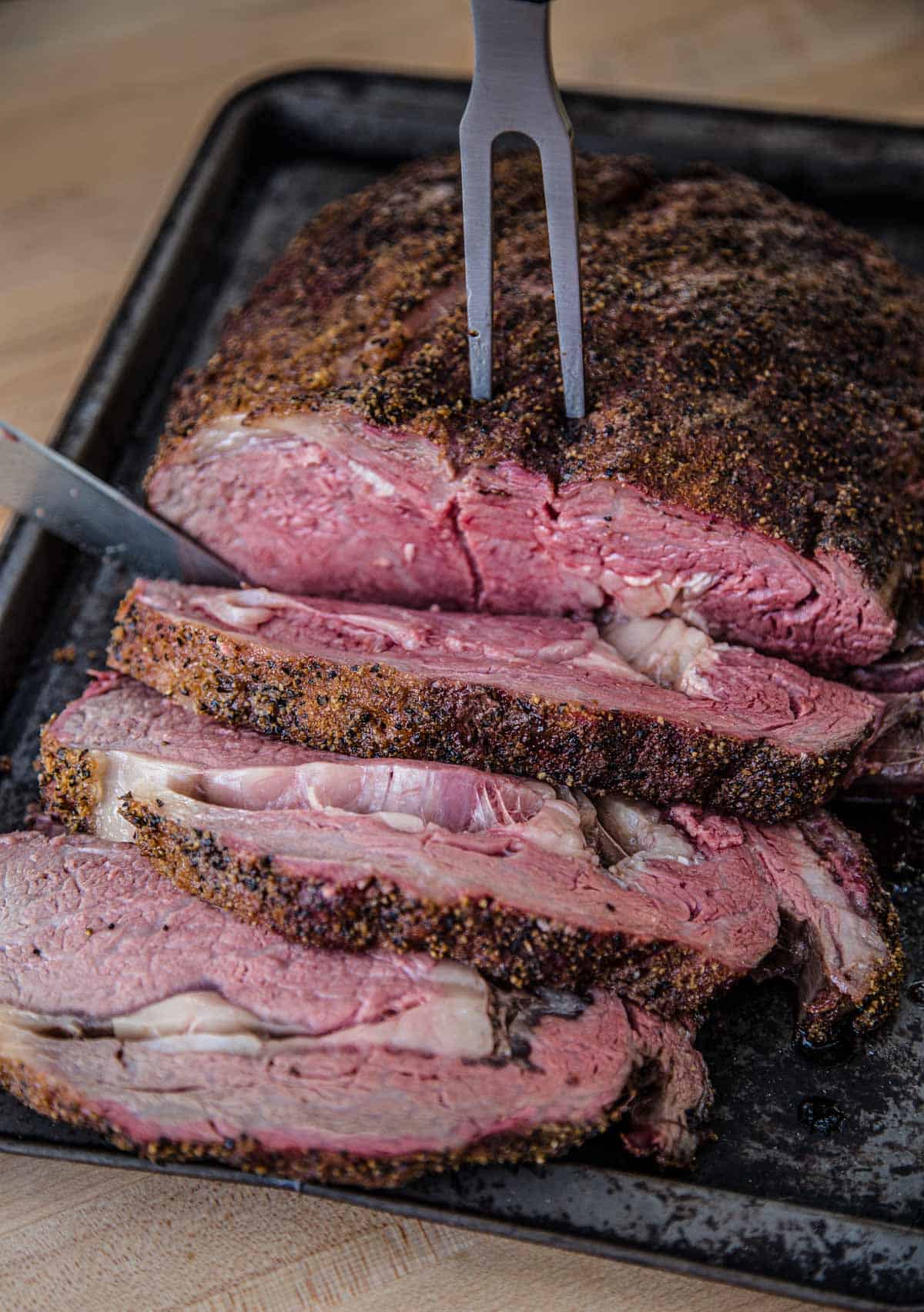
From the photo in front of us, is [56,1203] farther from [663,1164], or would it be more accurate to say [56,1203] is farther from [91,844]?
[663,1164]

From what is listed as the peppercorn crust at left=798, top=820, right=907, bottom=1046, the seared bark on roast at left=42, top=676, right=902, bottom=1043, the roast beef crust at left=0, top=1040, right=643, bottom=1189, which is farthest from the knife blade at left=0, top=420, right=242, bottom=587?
the peppercorn crust at left=798, top=820, right=907, bottom=1046

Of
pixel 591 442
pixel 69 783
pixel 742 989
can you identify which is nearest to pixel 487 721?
pixel 591 442

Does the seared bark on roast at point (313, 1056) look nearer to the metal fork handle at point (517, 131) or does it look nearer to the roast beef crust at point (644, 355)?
the roast beef crust at point (644, 355)

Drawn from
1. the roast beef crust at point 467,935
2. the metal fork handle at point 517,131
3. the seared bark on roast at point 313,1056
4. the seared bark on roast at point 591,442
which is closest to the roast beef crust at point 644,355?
the seared bark on roast at point 591,442

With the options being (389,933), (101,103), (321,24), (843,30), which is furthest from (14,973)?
(843,30)

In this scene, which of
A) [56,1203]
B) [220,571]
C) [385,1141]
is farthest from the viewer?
[220,571]

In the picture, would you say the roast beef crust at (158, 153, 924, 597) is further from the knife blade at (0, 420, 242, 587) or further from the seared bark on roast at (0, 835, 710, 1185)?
the seared bark on roast at (0, 835, 710, 1185)
